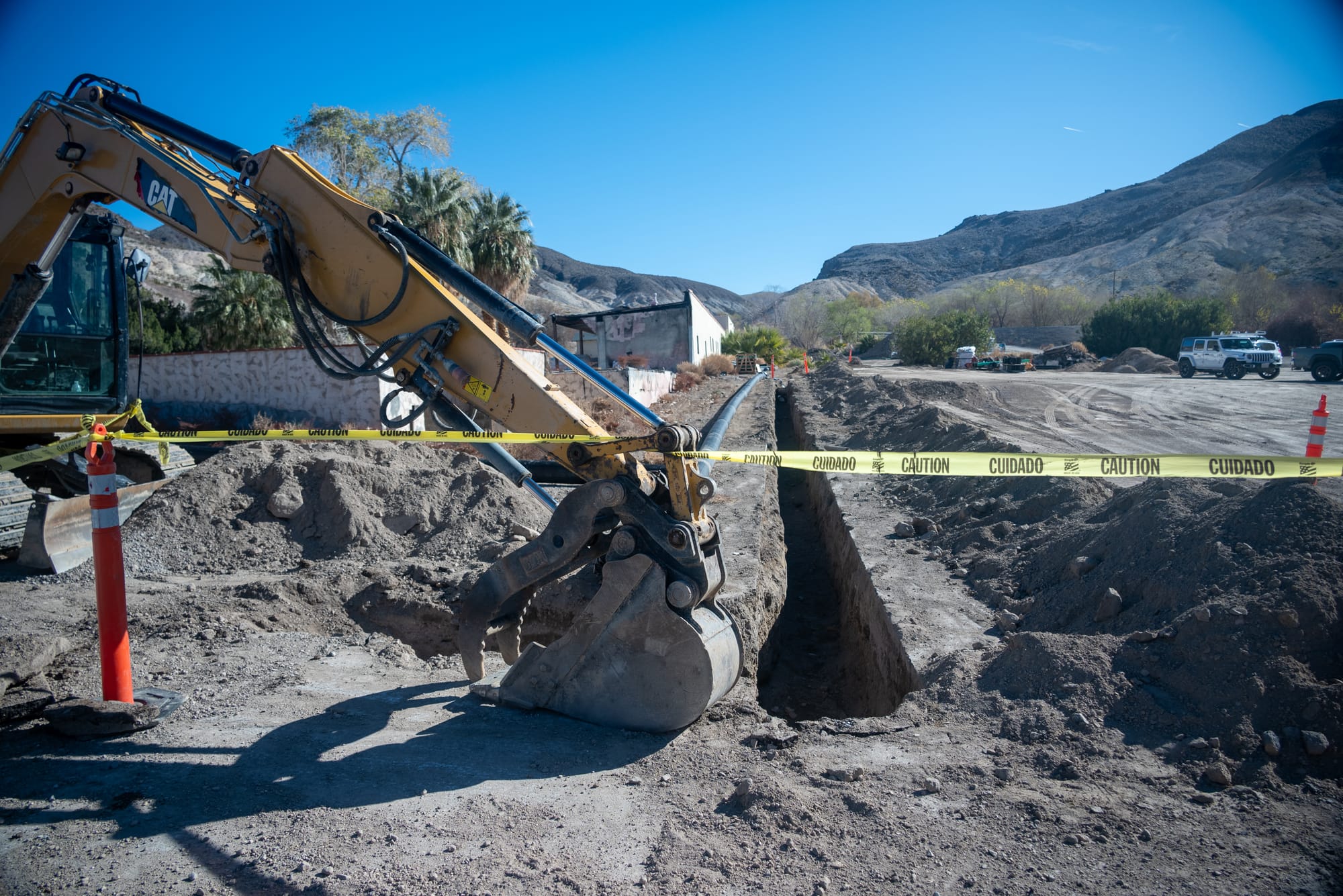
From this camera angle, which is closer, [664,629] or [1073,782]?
[1073,782]

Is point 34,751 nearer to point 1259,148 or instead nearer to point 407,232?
point 407,232

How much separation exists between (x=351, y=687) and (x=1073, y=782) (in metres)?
3.96

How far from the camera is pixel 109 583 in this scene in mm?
3711

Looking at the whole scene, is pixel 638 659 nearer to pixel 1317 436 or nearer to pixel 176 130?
pixel 176 130

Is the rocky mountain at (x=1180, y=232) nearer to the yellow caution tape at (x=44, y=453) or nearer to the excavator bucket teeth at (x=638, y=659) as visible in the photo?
the excavator bucket teeth at (x=638, y=659)

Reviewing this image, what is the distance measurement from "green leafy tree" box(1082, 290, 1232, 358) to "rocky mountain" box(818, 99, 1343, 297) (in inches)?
481

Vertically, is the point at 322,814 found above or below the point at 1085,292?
below

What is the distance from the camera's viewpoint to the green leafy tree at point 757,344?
165 feet

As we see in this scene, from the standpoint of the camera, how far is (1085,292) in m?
87.9

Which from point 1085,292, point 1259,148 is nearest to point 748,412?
point 1085,292

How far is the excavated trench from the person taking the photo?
5.93m

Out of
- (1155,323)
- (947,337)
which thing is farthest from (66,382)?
(1155,323)

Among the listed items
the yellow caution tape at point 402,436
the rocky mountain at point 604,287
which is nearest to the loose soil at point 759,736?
the yellow caution tape at point 402,436

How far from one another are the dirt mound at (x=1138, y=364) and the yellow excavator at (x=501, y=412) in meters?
36.8
